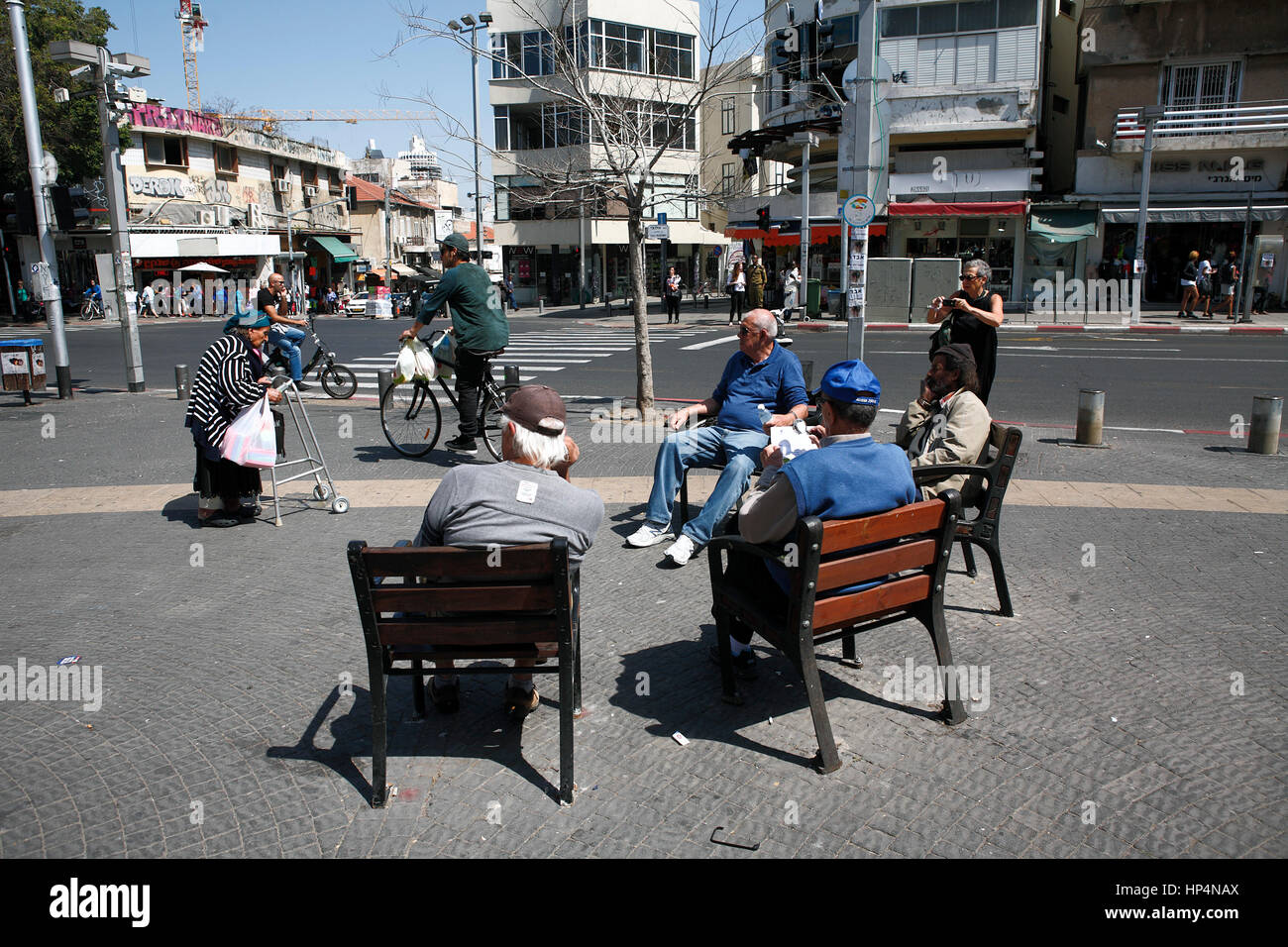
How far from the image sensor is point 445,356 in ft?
28.7

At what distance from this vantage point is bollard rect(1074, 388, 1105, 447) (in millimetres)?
9281

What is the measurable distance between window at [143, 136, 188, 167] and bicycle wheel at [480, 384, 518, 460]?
1730 inches

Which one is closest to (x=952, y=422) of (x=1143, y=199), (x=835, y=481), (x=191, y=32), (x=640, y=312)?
(x=835, y=481)

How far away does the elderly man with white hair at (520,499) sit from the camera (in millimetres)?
3494

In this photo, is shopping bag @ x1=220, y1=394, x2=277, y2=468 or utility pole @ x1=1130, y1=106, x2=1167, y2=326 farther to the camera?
utility pole @ x1=1130, y1=106, x2=1167, y2=326

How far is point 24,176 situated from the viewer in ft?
107

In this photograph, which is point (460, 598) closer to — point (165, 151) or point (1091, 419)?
point (1091, 419)

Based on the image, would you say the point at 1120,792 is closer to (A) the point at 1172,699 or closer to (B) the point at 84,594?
→ (A) the point at 1172,699

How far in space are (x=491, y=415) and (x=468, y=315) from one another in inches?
40.6

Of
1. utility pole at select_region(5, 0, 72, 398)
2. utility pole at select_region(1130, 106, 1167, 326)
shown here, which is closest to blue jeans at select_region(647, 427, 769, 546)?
utility pole at select_region(5, 0, 72, 398)

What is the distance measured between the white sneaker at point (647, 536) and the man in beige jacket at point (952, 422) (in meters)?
1.73

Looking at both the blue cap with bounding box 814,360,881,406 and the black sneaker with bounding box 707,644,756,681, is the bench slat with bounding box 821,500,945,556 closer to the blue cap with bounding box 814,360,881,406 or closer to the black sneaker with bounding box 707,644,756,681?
the blue cap with bounding box 814,360,881,406
